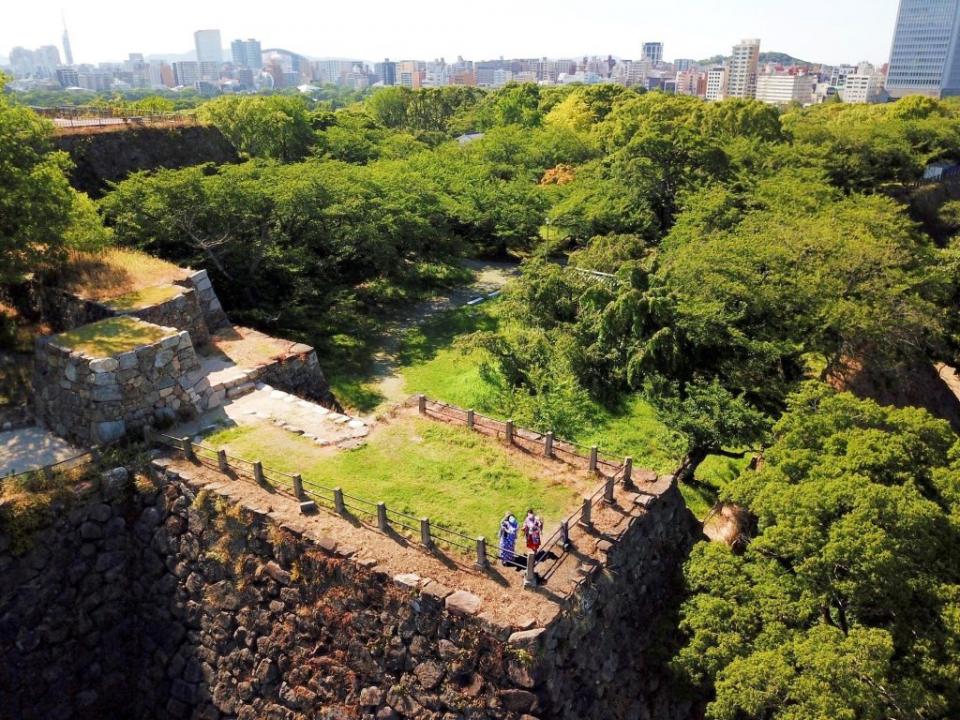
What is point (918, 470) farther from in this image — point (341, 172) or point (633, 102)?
point (633, 102)

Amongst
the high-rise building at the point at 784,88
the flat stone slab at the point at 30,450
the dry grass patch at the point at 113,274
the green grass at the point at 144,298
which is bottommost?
the flat stone slab at the point at 30,450

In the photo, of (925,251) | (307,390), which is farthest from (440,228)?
(925,251)

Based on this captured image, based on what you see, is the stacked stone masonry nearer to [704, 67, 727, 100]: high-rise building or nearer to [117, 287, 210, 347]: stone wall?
[117, 287, 210, 347]: stone wall

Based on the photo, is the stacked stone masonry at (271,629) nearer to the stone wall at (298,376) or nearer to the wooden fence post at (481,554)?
the wooden fence post at (481,554)

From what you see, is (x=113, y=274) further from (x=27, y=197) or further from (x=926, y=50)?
(x=926, y=50)

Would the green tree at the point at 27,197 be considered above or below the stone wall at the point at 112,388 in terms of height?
above

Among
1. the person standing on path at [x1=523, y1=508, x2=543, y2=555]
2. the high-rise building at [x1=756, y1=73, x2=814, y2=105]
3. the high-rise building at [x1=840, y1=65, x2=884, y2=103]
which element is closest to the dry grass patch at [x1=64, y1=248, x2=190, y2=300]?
the person standing on path at [x1=523, y1=508, x2=543, y2=555]

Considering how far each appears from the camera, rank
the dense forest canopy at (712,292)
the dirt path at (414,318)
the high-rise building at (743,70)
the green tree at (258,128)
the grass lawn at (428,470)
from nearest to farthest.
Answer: the dense forest canopy at (712,292) → the grass lawn at (428,470) → the dirt path at (414,318) → the green tree at (258,128) → the high-rise building at (743,70)

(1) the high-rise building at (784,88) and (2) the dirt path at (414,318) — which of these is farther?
(1) the high-rise building at (784,88)

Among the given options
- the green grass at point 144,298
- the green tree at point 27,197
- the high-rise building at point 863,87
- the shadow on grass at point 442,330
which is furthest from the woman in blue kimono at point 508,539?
the high-rise building at point 863,87
